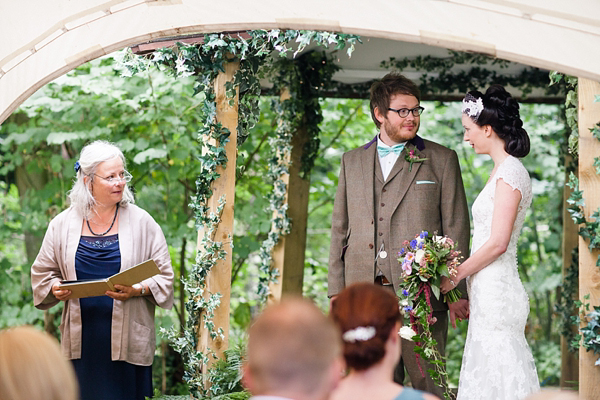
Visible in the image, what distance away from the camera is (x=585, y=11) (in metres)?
2.66

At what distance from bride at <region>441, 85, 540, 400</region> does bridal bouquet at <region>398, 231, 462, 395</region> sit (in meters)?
0.12

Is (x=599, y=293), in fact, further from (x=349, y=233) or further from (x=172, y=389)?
(x=172, y=389)

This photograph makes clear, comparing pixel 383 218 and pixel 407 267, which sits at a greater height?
pixel 383 218

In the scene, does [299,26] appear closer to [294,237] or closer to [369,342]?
[369,342]

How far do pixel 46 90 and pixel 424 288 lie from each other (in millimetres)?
4365

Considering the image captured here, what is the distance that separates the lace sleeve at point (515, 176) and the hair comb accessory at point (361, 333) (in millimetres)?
1910

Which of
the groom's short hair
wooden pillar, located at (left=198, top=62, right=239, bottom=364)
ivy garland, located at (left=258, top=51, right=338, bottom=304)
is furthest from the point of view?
ivy garland, located at (left=258, top=51, right=338, bottom=304)

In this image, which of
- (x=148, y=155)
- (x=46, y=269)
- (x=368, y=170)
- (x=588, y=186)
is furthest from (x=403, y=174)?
(x=148, y=155)

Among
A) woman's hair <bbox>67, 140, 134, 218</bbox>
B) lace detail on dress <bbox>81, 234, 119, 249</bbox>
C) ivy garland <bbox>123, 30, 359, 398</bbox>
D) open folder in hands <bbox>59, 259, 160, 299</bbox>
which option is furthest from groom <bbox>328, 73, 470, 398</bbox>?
woman's hair <bbox>67, 140, 134, 218</bbox>

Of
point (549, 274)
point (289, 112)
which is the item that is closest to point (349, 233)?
point (289, 112)

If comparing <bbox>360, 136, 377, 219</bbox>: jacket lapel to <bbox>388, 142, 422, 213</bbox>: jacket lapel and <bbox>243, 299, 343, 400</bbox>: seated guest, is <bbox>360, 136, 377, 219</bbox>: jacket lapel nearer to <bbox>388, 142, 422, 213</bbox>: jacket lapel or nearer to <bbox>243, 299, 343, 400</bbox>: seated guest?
<bbox>388, 142, 422, 213</bbox>: jacket lapel

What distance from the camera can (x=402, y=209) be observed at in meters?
4.28

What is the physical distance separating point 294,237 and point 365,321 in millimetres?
3832

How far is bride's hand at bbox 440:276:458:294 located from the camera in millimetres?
3912
